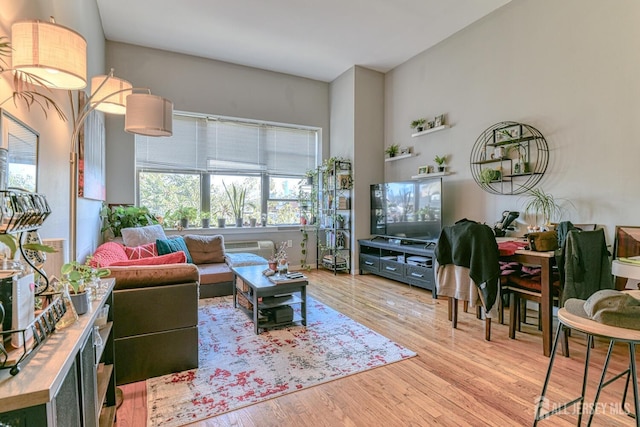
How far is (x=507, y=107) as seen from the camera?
3865mm

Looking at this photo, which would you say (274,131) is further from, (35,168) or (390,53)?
(35,168)

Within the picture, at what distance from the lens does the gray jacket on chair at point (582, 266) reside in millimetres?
2389

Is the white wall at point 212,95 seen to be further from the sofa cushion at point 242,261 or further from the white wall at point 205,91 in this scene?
the sofa cushion at point 242,261

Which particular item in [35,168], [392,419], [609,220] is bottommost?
[392,419]

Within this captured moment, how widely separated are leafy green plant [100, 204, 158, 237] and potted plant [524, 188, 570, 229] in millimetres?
4829

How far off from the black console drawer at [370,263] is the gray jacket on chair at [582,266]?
2.87 metres

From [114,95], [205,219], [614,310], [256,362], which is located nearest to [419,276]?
[256,362]

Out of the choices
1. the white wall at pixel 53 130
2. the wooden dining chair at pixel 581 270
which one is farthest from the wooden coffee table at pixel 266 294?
the wooden dining chair at pixel 581 270

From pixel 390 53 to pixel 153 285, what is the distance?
188 inches

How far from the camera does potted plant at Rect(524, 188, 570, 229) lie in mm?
3414

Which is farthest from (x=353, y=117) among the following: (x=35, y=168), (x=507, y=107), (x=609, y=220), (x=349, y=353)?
(x=35, y=168)

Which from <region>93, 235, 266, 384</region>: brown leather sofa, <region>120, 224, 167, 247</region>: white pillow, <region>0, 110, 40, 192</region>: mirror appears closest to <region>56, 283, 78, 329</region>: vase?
<region>0, 110, 40, 192</region>: mirror

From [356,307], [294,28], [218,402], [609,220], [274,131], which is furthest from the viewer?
[274,131]

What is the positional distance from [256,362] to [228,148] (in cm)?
399
